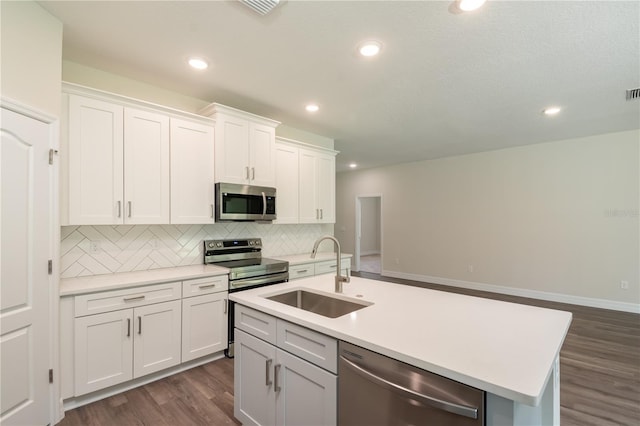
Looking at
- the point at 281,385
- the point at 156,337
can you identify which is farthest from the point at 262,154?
the point at 281,385

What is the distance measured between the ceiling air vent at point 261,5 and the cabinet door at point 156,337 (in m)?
2.40

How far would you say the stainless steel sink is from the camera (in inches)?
76.8

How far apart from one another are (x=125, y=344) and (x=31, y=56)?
2150 mm

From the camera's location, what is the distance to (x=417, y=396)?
113 cm

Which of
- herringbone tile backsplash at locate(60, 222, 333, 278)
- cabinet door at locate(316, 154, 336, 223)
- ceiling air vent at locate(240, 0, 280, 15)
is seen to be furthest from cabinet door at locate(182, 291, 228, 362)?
ceiling air vent at locate(240, 0, 280, 15)

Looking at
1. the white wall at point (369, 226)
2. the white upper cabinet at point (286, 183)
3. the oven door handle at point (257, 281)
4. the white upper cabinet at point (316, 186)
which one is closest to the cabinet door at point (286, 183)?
the white upper cabinet at point (286, 183)

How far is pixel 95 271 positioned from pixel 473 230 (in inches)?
240

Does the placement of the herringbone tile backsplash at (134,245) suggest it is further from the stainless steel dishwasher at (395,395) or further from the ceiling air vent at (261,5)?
the stainless steel dishwasher at (395,395)

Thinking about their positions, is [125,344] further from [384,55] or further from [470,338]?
[384,55]

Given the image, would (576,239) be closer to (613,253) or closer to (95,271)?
(613,253)

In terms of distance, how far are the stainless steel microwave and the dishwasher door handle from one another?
7.45 ft

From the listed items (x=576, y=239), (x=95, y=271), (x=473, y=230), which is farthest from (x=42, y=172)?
(x=576, y=239)

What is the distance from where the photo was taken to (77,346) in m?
2.24

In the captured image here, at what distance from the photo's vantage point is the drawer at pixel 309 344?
144 cm
